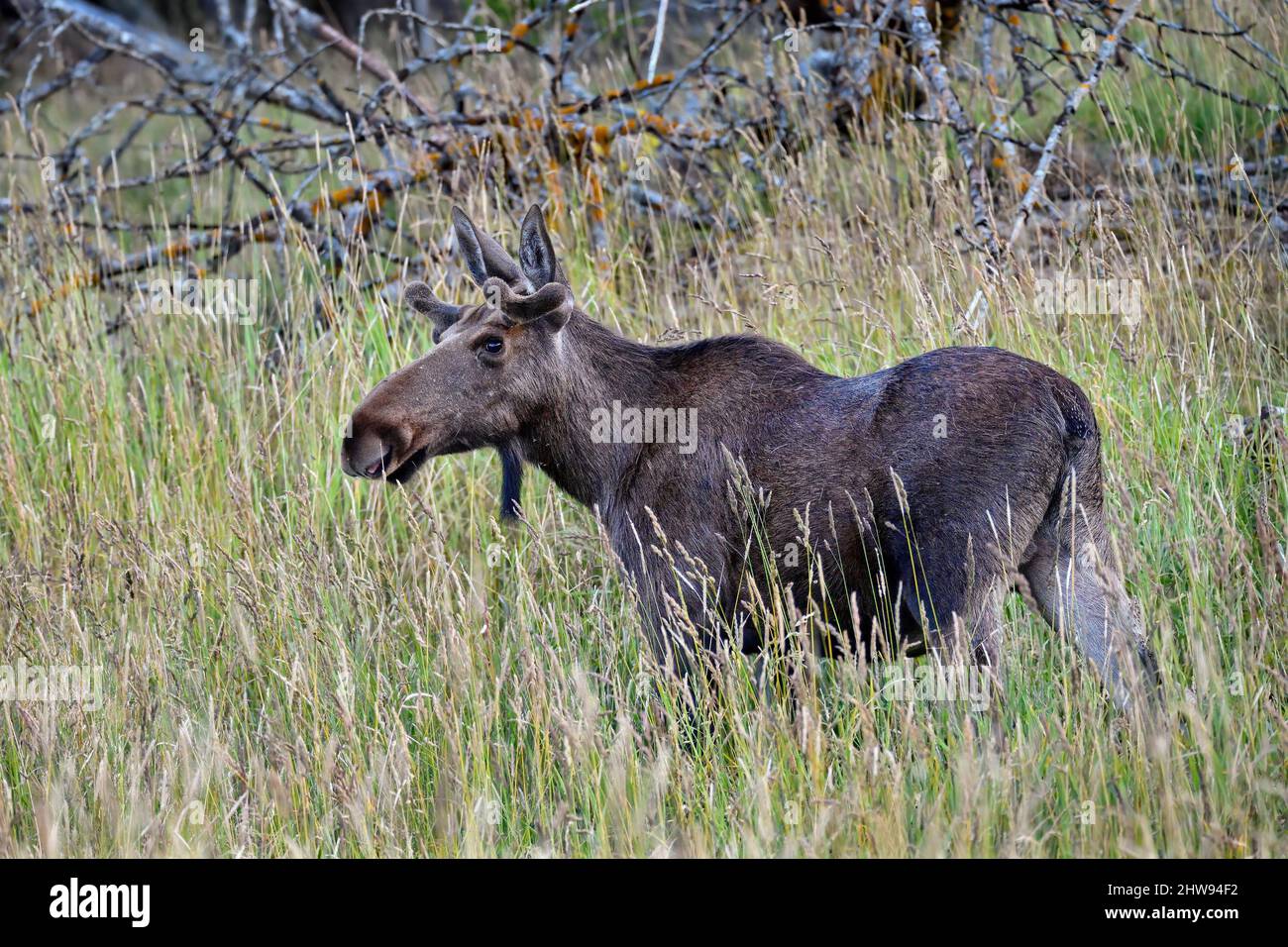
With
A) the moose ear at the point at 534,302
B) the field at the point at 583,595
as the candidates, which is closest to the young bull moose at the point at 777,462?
the moose ear at the point at 534,302

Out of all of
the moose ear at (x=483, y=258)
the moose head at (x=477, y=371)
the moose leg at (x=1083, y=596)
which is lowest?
the moose leg at (x=1083, y=596)

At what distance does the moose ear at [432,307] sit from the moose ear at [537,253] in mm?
269

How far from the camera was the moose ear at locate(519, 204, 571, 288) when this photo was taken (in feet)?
14.4

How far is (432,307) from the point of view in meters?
4.48

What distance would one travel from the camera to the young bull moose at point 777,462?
3781 mm

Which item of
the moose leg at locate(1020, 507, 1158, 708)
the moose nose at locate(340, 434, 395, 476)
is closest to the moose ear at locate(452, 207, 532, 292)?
the moose nose at locate(340, 434, 395, 476)

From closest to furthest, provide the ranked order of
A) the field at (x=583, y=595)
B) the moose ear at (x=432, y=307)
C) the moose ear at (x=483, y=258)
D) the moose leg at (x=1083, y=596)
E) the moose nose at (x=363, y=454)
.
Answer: the field at (x=583, y=595) < the moose leg at (x=1083, y=596) < the moose nose at (x=363, y=454) < the moose ear at (x=483, y=258) < the moose ear at (x=432, y=307)

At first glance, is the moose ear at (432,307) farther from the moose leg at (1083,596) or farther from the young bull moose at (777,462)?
the moose leg at (1083,596)

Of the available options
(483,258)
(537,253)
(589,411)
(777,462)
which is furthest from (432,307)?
(777,462)

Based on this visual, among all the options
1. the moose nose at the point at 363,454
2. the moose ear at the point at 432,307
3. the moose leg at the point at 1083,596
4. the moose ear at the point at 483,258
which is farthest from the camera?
the moose ear at the point at 432,307

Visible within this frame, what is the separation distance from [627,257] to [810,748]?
12.6ft

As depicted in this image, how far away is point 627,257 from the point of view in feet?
22.0
